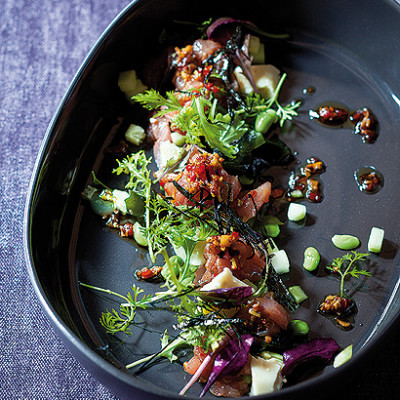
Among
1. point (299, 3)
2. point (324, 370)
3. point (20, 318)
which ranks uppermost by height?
point (299, 3)

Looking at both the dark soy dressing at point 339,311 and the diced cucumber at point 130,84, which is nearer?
the dark soy dressing at point 339,311

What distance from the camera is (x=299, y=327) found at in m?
1.97

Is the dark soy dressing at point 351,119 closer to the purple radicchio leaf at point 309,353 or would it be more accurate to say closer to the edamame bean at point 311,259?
the edamame bean at point 311,259

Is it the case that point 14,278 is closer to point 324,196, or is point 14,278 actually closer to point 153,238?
point 153,238

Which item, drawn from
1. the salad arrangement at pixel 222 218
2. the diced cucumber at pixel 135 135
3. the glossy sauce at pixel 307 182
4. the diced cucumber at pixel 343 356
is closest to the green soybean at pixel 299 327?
the salad arrangement at pixel 222 218

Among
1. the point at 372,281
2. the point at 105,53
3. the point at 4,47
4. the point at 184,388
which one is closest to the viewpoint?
the point at 184,388

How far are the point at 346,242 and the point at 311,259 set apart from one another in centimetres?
15

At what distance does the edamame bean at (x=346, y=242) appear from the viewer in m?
2.17

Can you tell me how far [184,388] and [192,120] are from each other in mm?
957

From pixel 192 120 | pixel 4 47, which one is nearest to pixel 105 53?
pixel 192 120

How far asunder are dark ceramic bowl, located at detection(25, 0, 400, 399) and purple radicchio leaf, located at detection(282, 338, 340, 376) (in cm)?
7

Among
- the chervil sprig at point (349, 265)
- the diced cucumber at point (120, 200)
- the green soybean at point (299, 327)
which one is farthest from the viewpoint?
the diced cucumber at point (120, 200)

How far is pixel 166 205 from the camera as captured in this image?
2.13 meters

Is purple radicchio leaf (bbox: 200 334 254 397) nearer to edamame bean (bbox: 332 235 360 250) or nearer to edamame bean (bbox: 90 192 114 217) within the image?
edamame bean (bbox: 332 235 360 250)
